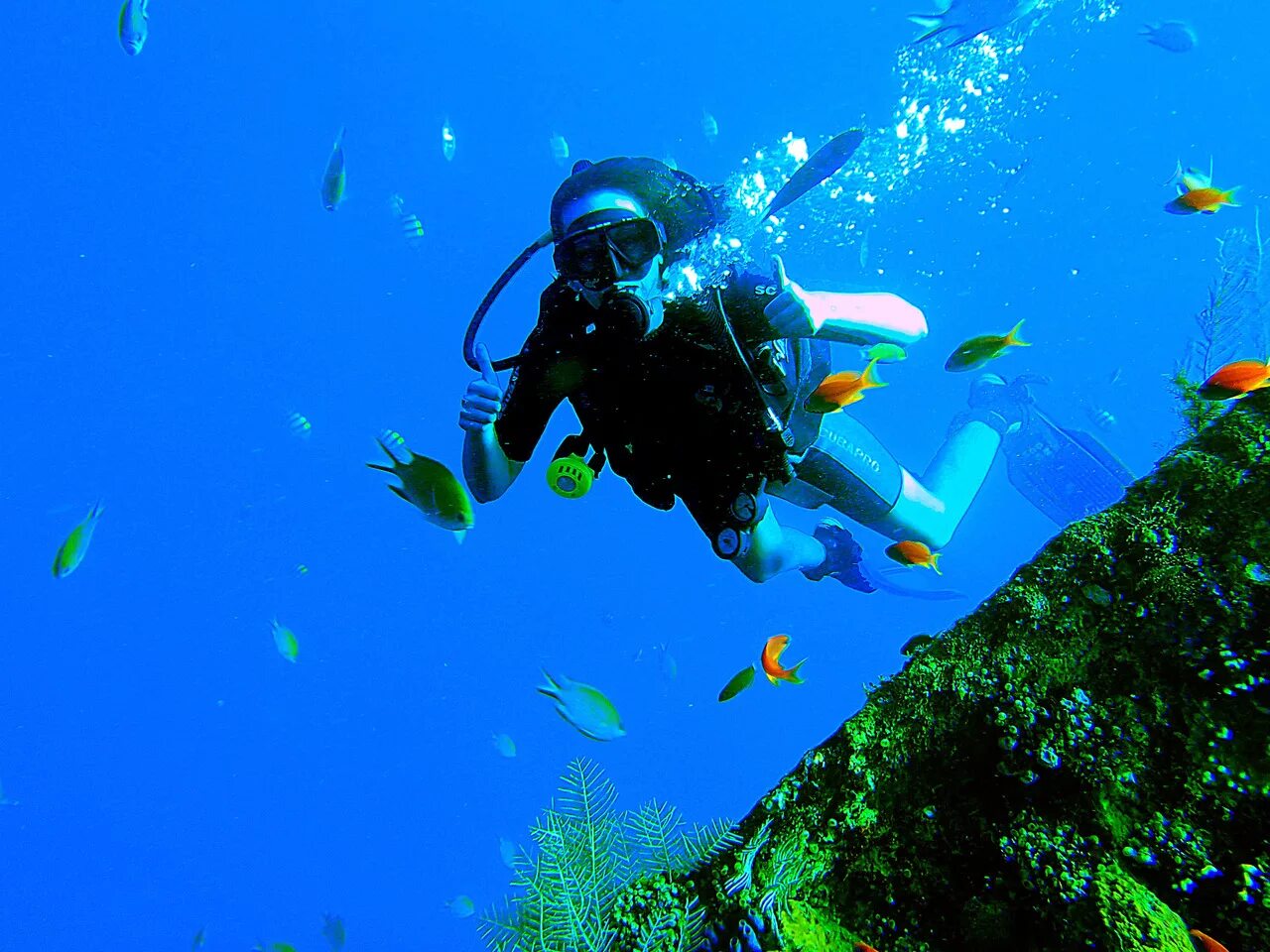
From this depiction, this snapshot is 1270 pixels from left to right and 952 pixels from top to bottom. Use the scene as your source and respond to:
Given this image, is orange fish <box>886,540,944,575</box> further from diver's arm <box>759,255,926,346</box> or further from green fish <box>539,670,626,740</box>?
green fish <box>539,670,626,740</box>

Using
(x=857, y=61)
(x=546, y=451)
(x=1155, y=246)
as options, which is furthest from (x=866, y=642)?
(x=857, y=61)

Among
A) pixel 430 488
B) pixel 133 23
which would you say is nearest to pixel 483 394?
pixel 430 488

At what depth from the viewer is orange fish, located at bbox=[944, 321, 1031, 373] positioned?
11.0 ft

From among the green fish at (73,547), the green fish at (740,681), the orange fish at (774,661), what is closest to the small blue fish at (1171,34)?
the orange fish at (774,661)

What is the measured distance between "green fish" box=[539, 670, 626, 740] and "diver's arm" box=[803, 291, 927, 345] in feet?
8.23

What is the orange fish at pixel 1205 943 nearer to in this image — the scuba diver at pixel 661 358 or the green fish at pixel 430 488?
the scuba diver at pixel 661 358

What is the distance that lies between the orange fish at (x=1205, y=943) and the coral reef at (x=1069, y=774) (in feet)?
0.08

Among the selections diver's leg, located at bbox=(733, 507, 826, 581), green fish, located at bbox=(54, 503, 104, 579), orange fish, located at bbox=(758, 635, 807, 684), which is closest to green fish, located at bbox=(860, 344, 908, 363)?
diver's leg, located at bbox=(733, 507, 826, 581)

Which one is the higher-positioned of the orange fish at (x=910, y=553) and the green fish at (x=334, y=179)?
the green fish at (x=334, y=179)

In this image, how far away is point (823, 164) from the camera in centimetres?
361

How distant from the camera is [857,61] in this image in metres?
36.6

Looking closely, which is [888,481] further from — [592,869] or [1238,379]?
[592,869]

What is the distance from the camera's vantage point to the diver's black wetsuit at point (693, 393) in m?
2.98

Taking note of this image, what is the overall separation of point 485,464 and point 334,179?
339 centimetres
